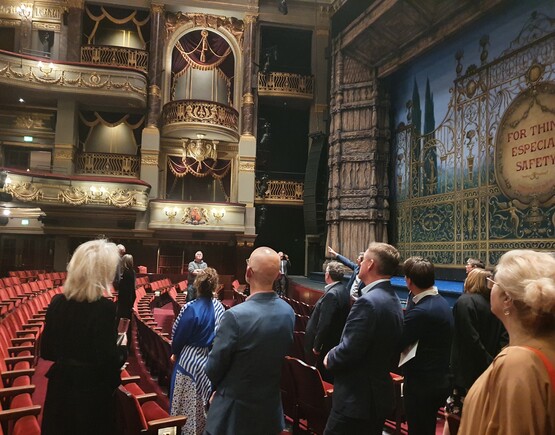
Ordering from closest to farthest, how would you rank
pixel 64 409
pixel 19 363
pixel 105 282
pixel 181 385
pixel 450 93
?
pixel 64 409, pixel 105 282, pixel 181 385, pixel 19 363, pixel 450 93

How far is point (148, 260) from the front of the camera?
Result: 14758 mm

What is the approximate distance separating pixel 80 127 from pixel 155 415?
1484 centimetres

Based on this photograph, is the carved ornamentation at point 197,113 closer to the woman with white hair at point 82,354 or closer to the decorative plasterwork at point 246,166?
the decorative plasterwork at point 246,166

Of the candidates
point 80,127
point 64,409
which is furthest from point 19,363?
point 80,127

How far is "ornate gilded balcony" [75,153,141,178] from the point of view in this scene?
49.8 ft

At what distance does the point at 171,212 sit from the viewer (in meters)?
14.1

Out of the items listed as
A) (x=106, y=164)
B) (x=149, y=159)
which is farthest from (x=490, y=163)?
(x=106, y=164)

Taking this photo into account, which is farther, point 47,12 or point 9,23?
point 47,12

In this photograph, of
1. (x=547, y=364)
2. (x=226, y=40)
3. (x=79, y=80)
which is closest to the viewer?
(x=547, y=364)

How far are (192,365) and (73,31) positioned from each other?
15.2 meters

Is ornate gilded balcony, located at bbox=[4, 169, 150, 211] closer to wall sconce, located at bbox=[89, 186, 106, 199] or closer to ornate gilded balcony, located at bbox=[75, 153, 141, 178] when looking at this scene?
wall sconce, located at bbox=[89, 186, 106, 199]

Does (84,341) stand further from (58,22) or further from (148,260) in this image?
(58,22)

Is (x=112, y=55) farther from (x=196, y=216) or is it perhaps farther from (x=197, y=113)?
(x=196, y=216)

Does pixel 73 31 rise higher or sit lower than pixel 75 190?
higher
